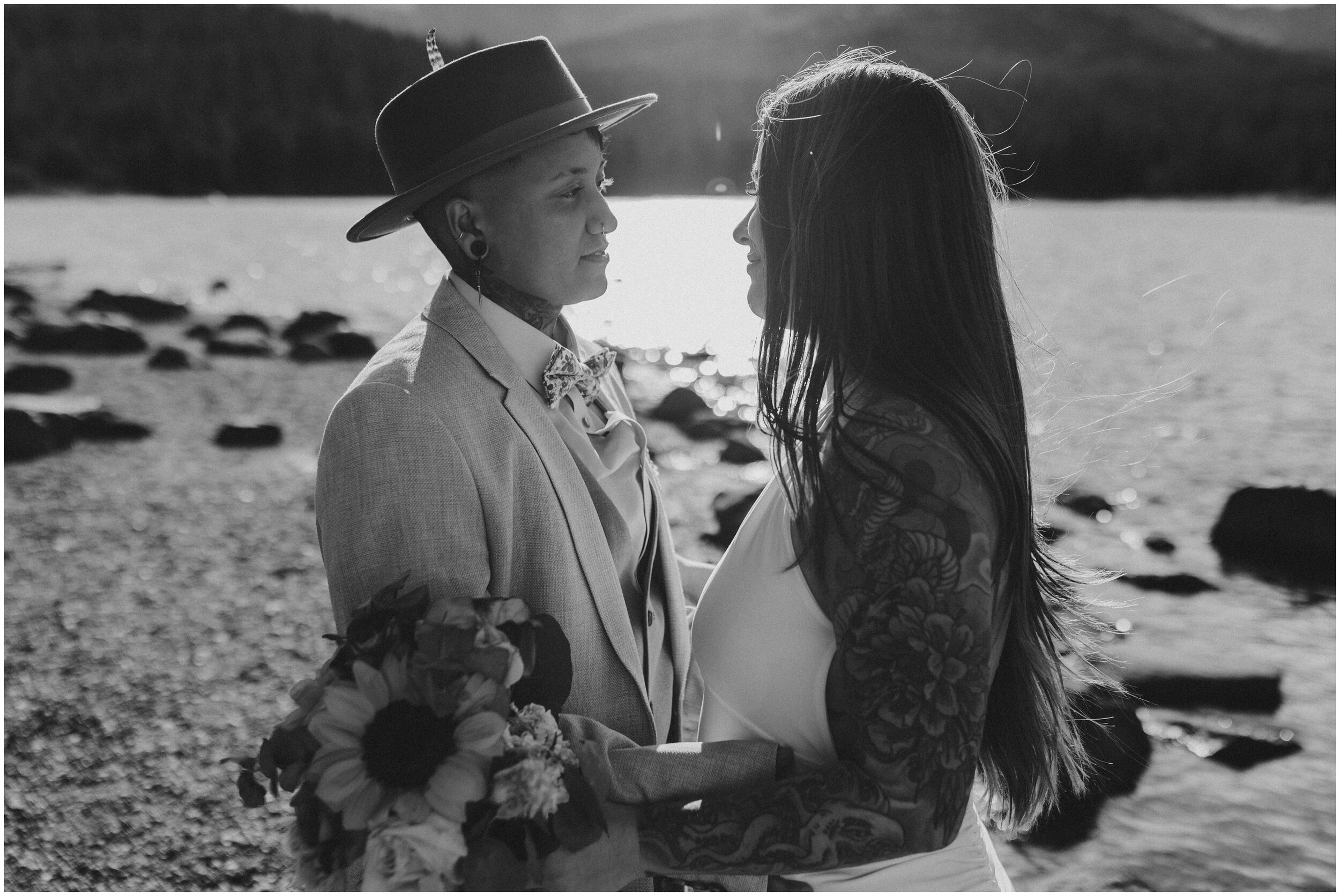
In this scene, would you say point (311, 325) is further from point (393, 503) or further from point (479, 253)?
point (393, 503)

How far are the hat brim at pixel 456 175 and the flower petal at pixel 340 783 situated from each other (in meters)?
1.31

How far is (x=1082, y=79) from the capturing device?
Result: 96375 millimetres

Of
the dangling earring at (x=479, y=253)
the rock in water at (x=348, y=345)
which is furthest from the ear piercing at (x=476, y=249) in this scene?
the rock in water at (x=348, y=345)

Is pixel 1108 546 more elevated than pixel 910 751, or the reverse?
pixel 910 751

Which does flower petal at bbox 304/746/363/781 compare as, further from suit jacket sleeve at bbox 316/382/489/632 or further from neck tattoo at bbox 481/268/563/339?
neck tattoo at bbox 481/268/563/339

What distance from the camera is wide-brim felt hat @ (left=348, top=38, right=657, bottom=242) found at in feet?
8.75

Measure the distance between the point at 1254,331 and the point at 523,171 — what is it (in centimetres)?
2554

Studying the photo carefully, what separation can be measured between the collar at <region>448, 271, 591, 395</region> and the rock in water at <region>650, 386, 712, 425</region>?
11.7 meters

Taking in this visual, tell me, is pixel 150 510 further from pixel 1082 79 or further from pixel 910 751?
pixel 1082 79

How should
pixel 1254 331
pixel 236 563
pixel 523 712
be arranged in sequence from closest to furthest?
pixel 523 712 < pixel 236 563 < pixel 1254 331

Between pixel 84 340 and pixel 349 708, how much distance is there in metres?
18.2

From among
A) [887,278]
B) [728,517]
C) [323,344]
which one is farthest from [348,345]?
[887,278]

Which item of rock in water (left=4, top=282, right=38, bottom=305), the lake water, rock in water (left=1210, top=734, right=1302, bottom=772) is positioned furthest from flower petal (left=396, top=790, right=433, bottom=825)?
rock in water (left=4, top=282, right=38, bottom=305)

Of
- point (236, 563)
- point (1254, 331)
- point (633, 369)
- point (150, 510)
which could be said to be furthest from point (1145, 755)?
point (1254, 331)
